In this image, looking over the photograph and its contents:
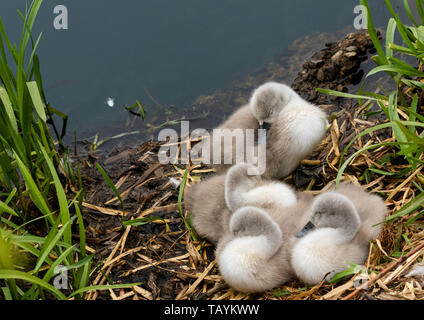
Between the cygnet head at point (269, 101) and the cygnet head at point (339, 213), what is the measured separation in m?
0.91

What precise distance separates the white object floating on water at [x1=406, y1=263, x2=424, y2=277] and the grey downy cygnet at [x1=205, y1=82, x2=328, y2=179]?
1135 mm

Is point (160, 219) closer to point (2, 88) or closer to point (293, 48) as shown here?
point (2, 88)

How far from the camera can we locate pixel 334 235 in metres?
2.45

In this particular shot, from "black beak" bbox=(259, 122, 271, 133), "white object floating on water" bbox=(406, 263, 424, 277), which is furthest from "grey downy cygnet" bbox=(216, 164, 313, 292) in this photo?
"white object floating on water" bbox=(406, 263, 424, 277)

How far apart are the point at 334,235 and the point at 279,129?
95 centimetres

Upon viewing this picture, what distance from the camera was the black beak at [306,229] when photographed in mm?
2564

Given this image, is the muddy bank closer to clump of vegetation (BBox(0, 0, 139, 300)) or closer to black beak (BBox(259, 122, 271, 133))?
clump of vegetation (BBox(0, 0, 139, 300))

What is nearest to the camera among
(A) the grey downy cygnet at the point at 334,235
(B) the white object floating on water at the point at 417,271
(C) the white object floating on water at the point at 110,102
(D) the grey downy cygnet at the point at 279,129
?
(B) the white object floating on water at the point at 417,271

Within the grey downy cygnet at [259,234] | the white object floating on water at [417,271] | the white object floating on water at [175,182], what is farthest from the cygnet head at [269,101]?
the white object floating on water at [417,271]

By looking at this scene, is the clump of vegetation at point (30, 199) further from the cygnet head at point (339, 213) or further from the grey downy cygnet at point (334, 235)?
the cygnet head at point (339, 213)

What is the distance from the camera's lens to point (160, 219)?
117 inches

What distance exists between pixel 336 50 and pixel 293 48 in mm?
521

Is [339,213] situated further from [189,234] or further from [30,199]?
[30,199]
